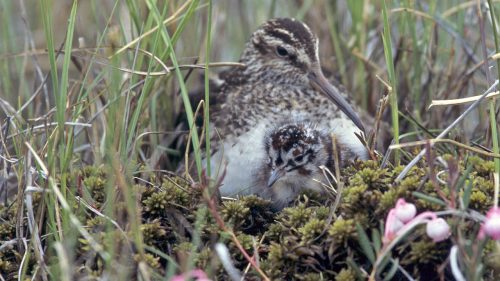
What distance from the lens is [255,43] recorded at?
5324 mm

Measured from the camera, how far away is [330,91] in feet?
15.9

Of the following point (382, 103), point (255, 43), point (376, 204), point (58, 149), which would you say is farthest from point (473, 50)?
point (58, 149)

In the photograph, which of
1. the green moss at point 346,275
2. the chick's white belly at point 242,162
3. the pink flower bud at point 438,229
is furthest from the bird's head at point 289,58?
the pink flower bud at point 438,229

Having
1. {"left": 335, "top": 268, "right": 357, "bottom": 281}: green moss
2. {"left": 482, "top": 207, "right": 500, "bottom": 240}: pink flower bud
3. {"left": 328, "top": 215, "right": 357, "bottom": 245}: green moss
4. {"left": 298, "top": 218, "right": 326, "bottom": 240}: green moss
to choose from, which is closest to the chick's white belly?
{"left": 298, "top": 218, "right": 326, "bottom": 240}: green moss

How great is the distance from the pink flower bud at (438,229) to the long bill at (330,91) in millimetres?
1536

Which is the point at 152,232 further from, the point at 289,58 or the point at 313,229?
the point at 289,58

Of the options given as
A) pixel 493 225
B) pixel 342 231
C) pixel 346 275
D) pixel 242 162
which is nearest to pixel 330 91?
pixel 242 162

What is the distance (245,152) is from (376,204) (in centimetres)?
121

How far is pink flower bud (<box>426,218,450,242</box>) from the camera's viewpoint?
121 inches

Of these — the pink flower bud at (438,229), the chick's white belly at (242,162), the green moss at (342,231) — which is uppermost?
the pink flower bud at (438,229)

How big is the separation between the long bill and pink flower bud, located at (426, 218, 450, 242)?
1.54 meters

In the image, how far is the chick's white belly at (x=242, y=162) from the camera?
4355 millimetres

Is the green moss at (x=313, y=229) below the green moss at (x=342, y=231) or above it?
below

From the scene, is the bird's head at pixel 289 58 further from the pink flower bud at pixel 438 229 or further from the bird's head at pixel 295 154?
the pink flower bud at pixel 438 229
